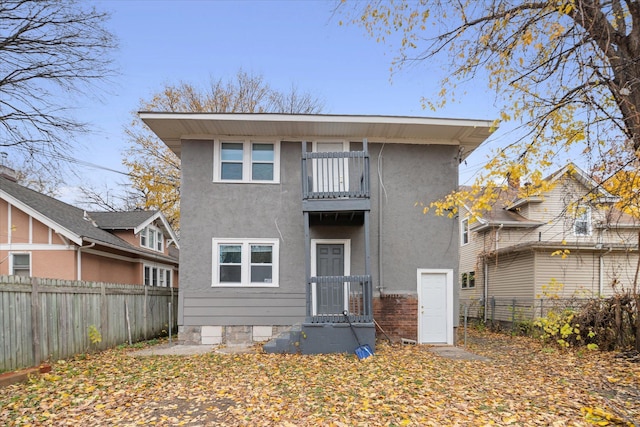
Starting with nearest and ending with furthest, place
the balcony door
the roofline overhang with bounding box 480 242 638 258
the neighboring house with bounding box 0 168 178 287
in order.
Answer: the balcony door → the neighboring house with bounding box 0 168 178 287 → the roofline overhang with bounding box 480 242 638 258

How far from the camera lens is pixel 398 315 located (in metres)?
11.2

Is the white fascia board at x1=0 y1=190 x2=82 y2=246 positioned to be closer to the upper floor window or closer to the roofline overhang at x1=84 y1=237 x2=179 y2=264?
the roofline overhang at x1=84 y1=237 x2=179 y2=264

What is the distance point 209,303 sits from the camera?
11422mm

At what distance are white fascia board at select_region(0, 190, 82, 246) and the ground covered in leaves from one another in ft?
16.2

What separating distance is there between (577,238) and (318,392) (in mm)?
15751

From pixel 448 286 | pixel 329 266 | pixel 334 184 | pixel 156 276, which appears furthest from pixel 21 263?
pixel 448 286

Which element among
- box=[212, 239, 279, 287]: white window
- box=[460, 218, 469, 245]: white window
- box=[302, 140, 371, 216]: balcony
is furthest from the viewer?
box=[460, 218, 469, 245]: white window

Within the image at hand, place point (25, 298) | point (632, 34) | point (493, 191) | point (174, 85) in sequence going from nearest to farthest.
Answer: point (632, 34) < point (25, 298) < point (493, 191) < point (174, 85)

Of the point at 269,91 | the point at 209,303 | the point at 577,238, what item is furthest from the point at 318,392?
the point at 269,91

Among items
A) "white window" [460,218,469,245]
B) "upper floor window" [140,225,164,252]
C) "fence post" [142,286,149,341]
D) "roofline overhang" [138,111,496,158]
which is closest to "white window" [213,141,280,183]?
"roofline overhang" [138,111,496,158]

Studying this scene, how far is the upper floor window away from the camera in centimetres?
1819

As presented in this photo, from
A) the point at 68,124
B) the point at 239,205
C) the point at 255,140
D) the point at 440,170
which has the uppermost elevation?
the point at 68,124

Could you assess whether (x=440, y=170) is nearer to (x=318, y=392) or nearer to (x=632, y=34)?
(x=632, y=34)

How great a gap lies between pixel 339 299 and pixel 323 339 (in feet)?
5.08
